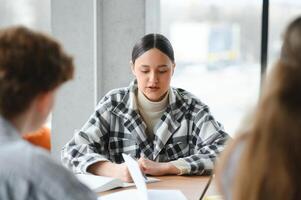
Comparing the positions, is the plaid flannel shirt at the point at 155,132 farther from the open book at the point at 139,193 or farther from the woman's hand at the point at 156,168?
the open book at the point at 139,193

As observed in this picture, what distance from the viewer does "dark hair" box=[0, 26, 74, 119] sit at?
1158mm

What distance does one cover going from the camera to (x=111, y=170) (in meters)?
2.14

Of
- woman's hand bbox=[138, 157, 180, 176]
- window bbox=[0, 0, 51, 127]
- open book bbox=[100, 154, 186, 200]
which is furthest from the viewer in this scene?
A: window bbox=[0, 0, 51, 127]

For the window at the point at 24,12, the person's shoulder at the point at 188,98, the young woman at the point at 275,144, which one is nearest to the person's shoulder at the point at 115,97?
the person's shoulder at the point at 188,98

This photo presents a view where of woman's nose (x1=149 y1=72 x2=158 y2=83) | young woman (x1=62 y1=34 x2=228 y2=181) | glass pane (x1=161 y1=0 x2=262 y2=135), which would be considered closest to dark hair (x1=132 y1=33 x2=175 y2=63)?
young woman (x1=62 y1=34 x2=228 y2=181)

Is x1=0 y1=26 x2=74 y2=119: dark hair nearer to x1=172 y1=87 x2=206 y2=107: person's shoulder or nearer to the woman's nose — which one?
the woman's nose

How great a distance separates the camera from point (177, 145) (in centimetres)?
249

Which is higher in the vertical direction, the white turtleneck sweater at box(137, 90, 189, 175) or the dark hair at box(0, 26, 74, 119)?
the dark hair at box(0, 26, 74, 119)

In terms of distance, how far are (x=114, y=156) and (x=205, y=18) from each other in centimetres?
143

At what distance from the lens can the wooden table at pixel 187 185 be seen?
77.2 inches

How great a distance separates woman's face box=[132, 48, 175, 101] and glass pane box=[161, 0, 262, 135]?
1.12 meters

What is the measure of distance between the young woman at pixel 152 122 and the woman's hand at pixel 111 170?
19cm

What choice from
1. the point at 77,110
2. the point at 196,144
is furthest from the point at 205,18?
the point at 196,144

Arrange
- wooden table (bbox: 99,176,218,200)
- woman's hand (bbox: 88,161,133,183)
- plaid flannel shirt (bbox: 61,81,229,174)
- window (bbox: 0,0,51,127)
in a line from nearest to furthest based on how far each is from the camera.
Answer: wooden table (bbox: 99,176,218,200)
woman's hand (bbox: 88,161,133,183)
plaid flannel shirt (bbox: 61,81,229,174)
window (bbox: 0,0,51,127)
